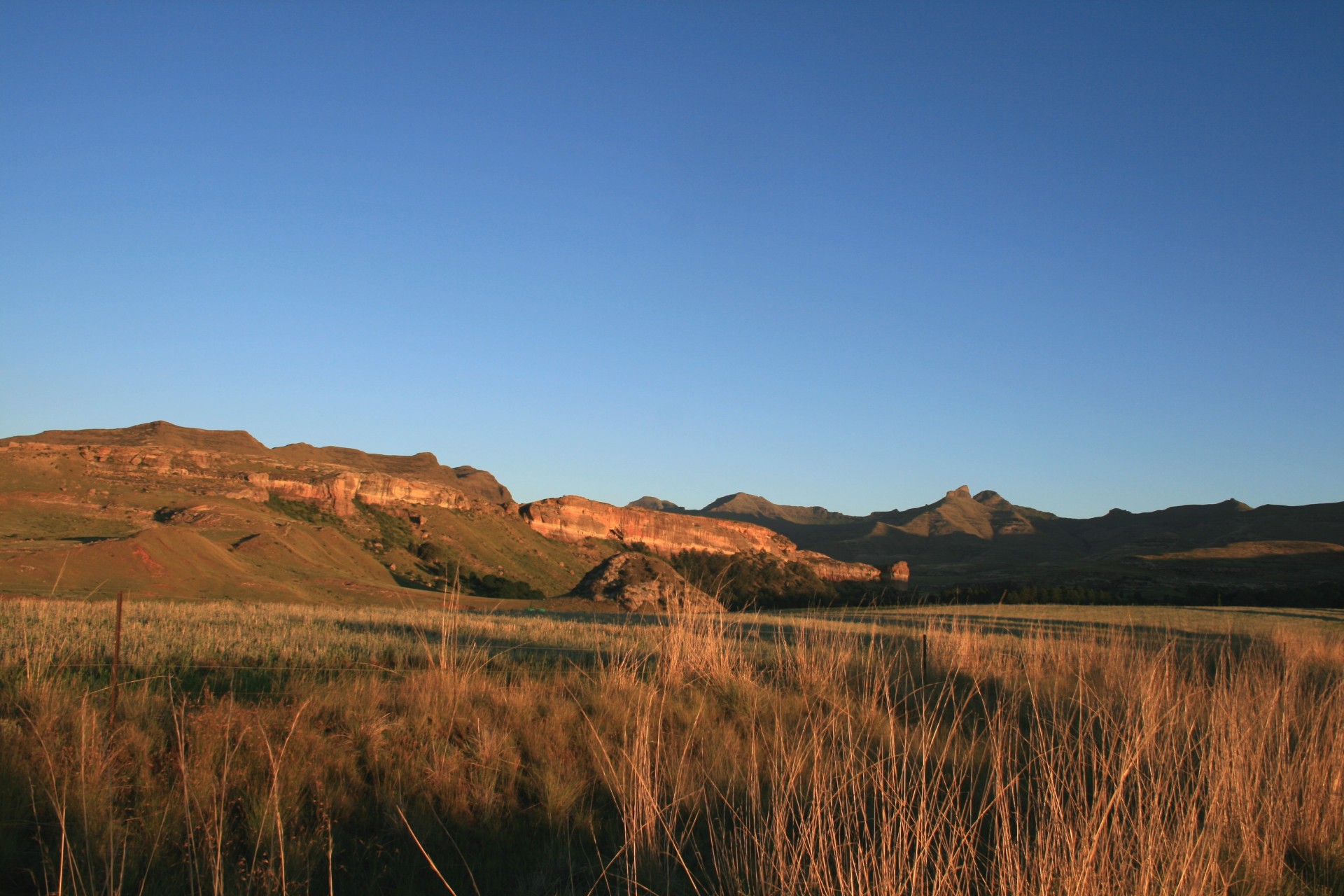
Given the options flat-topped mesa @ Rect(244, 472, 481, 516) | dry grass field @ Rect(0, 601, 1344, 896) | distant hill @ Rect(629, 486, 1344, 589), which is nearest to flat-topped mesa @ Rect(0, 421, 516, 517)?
flat-topped mesa @ Rect(244, 472, 481, 516)

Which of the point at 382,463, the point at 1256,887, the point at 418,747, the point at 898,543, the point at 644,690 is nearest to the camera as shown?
the point at 1256,887

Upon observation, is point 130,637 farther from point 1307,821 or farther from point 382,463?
point 382,463

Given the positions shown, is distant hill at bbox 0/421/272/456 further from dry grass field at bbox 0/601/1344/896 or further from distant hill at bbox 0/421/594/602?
dry grass field at bbox 0/601/1344/896

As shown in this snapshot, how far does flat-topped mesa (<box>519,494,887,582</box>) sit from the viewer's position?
70.8 meters

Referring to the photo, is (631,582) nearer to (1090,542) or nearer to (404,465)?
(404,465)

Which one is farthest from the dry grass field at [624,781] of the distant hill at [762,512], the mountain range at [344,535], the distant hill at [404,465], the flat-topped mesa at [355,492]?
the distant hill at [762,512]

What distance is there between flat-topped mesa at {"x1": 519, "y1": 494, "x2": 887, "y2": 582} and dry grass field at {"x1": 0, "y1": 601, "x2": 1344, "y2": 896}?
61703 millimetres

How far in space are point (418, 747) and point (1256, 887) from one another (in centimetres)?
540

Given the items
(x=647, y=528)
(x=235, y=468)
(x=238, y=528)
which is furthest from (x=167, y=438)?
(x=647, y=528)

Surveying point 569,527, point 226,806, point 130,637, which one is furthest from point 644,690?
point 569,527

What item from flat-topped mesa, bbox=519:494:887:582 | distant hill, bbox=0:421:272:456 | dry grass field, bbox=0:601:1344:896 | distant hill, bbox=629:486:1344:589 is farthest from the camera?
flat-topped mesa, bbox=519:494:887:582

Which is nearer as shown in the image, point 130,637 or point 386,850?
point 386,850

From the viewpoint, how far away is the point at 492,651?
10664mm

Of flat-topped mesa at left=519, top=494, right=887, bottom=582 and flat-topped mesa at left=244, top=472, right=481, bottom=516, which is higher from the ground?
flat-topped mesa at left=244, top=472, right=481, bottom=516
